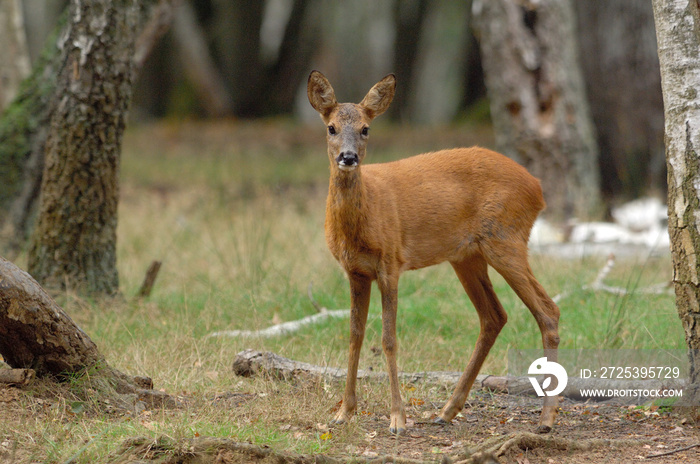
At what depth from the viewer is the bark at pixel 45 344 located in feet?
12.2

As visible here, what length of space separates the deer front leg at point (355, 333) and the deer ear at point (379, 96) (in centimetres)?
88

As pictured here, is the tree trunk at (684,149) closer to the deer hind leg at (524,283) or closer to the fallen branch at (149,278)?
the deer hind leg at (524,283)

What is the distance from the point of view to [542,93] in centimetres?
924

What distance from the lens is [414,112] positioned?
23125 mm

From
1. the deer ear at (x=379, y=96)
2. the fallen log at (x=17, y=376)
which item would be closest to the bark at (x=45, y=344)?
the fallen log at (x=17, y=376)

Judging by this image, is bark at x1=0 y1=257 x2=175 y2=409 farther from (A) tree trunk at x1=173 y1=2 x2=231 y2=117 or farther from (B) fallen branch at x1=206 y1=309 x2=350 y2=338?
(A) tree trunk at x1=173 y1=2 x2=231 y2=117

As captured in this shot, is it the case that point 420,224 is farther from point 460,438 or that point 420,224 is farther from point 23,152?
point 23,152

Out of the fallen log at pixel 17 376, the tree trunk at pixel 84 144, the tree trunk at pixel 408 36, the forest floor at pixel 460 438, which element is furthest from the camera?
the tree trunk at pixel 408 36

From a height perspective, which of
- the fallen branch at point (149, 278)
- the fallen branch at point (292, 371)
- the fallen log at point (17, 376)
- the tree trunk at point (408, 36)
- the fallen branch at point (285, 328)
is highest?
the tree trunk at point (408, 36)

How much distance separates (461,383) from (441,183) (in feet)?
3.55

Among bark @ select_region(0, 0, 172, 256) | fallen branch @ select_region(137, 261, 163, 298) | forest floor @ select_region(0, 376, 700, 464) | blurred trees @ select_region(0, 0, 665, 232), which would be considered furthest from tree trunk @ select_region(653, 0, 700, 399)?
blurred trees @ select_region(0, 0, 665, 232)

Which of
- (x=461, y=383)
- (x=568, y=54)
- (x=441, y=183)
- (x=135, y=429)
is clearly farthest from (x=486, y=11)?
(x=135, y=429)

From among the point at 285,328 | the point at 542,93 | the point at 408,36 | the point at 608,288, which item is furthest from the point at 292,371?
the point at 408,36

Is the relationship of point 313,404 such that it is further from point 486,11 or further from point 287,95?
point 287,95
